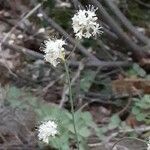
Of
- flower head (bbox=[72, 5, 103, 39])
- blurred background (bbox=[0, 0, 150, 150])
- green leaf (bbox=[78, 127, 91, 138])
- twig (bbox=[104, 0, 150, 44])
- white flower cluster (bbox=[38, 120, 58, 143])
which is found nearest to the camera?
flower head (bbox=[72, 5, 103, 39])

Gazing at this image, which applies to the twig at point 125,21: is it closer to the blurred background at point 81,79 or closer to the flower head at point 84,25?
the blurred background at point 81,79

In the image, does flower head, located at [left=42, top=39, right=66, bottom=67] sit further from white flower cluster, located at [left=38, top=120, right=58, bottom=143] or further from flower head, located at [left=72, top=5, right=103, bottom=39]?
white flower cluster, located at [left=38, top=120, right=58, bottom=143]

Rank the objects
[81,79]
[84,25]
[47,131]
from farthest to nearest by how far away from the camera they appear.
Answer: [81,79] → [47,131] → [84,25]

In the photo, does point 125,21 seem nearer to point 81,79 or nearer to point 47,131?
point 81,79

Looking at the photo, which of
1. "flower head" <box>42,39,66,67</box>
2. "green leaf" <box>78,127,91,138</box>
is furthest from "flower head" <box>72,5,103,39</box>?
"green leaf" <box>78,127,91,138</box>

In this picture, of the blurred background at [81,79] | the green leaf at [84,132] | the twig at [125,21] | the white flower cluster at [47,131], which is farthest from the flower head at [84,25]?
the twig at [125,21]

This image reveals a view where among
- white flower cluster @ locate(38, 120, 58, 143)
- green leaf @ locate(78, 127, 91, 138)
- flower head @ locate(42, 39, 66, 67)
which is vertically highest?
green leaf @ locate(78, 127, 91, 138)

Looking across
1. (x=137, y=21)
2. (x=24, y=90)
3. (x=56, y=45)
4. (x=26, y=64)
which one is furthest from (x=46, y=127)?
(x=137, y=21)

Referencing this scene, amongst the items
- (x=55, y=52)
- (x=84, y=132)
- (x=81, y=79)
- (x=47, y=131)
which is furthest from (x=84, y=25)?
(x=81, y=79)

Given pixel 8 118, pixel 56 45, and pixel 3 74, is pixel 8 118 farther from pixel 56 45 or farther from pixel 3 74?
pixel 56 45
